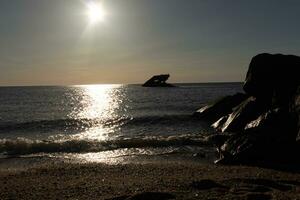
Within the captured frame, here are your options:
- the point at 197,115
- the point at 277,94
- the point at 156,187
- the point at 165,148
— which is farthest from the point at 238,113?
the point at 156,187

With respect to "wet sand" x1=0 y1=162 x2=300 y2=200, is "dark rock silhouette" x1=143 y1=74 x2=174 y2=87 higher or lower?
higher

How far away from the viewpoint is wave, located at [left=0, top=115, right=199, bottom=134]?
3670 cm

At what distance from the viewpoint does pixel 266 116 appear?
22281 millimetres

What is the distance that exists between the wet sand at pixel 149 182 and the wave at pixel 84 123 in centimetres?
1914

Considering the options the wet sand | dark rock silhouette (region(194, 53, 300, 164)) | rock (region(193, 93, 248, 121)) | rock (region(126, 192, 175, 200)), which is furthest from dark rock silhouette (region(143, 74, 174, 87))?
rock (region(126, 192, 175, 200))

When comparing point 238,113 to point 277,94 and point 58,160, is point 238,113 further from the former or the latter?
point 58,160

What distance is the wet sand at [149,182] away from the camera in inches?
475

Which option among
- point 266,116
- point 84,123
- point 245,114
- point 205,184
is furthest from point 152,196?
point 84,123

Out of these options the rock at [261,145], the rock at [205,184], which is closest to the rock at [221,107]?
the rock at [261,145]

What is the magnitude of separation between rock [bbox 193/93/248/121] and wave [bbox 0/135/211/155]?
42.8 ft

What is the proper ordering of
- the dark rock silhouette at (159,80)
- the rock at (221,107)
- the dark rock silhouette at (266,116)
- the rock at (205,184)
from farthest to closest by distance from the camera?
1. the dark rock silhouette at (159,80)
2. the rock at (221,107)
3. the dark rock silhouette at (266,116)
4. the rock at (205,184)

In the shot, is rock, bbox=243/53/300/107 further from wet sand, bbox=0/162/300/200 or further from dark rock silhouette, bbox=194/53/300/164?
wet sand, bbox=0/162/300/200

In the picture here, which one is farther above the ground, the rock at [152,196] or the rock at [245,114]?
the rock at [245,114]

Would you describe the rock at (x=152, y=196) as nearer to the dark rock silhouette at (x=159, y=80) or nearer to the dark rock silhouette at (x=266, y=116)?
the dark rock silhouette at (x=266, y=116)
